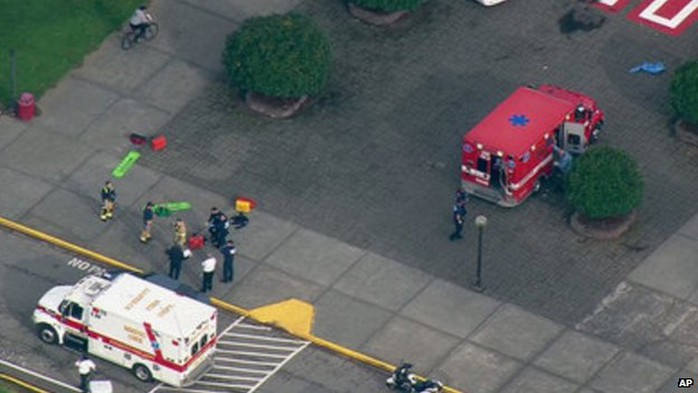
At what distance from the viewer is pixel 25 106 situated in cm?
10756

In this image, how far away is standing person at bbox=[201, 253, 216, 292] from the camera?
9906cm

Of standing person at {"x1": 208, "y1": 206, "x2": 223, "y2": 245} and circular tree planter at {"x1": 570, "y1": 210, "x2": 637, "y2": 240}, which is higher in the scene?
standing person at {"x1": 208, "y1": 206, "x2": 223, "y2": 245}

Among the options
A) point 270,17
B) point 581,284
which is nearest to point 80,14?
point 270,17

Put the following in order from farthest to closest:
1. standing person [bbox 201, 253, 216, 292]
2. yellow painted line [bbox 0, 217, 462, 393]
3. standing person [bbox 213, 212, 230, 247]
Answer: standing person [bbox 213, 212, 230, 247] → standing person [bbox 201, 253, 216, 292] → yellow painted line [bbox 0, 217, 462, 393]

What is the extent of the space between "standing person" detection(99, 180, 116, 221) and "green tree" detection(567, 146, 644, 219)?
17.2m

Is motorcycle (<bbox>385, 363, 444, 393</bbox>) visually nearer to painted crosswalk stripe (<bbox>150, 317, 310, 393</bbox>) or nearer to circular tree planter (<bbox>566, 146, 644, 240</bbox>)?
painted crosswalk stripe (<bbox>150, 317, 310, 393</bbox>)

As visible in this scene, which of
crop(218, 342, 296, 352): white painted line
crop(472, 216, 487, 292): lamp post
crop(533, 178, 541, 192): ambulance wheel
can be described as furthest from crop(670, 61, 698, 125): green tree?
crop(218, 342, 296, 352): white painted line

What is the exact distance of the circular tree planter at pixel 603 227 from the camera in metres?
103

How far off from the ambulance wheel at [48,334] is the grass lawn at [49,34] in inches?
576

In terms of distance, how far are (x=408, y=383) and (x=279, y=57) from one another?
1700 centimetres

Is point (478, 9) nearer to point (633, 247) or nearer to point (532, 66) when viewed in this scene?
point (532, 66)

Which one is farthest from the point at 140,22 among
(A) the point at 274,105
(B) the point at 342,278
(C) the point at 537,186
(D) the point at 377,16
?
(C) the point at 537,186

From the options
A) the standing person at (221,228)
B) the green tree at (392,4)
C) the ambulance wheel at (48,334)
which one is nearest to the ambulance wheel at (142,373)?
the ambulance wheel at (48,334)

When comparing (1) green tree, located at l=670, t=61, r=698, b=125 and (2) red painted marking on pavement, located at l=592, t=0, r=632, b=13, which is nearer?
(1) green tree, located at l=670, t=61, r=698, b=125
